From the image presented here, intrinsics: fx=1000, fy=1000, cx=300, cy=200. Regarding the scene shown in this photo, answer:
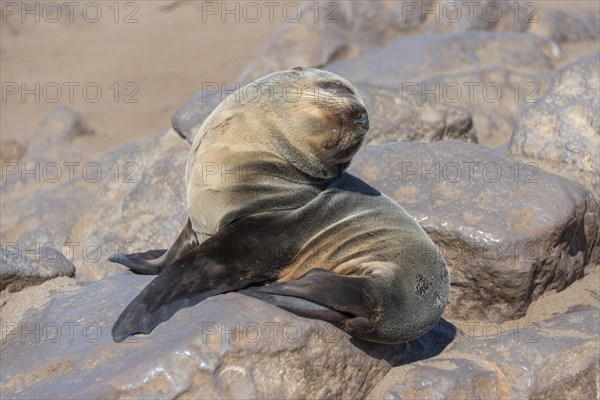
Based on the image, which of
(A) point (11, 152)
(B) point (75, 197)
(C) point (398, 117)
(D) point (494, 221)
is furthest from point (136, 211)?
(A) point (11, 152)

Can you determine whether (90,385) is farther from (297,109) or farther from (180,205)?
(180,205)

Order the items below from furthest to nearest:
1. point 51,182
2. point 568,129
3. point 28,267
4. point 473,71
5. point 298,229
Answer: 1. point 51,182
2. point 473,71
3. point 568,129
4. point 28,267
5. point 298,229

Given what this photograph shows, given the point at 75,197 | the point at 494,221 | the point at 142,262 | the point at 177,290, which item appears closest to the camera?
the point at 177,290

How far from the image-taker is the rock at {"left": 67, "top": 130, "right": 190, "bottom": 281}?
708 cm

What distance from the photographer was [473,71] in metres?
8.89

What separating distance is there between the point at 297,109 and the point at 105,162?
16.1ft

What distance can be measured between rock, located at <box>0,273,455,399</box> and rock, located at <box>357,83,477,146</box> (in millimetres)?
2901

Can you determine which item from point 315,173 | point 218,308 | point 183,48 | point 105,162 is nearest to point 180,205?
point 105,162

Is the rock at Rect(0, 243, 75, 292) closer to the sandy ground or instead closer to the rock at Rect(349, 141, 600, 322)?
the rock at Rect(349, 141, 600, 322)

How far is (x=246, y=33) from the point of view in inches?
594

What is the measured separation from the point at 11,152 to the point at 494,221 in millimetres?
6750

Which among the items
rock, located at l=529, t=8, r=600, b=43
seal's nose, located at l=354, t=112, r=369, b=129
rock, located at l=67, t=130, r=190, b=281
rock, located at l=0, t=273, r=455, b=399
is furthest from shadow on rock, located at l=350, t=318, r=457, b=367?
rock, located at l=529, t=8, r=600, b=43

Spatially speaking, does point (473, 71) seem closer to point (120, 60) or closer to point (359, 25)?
point (359, 25)

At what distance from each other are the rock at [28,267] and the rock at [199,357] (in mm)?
575
